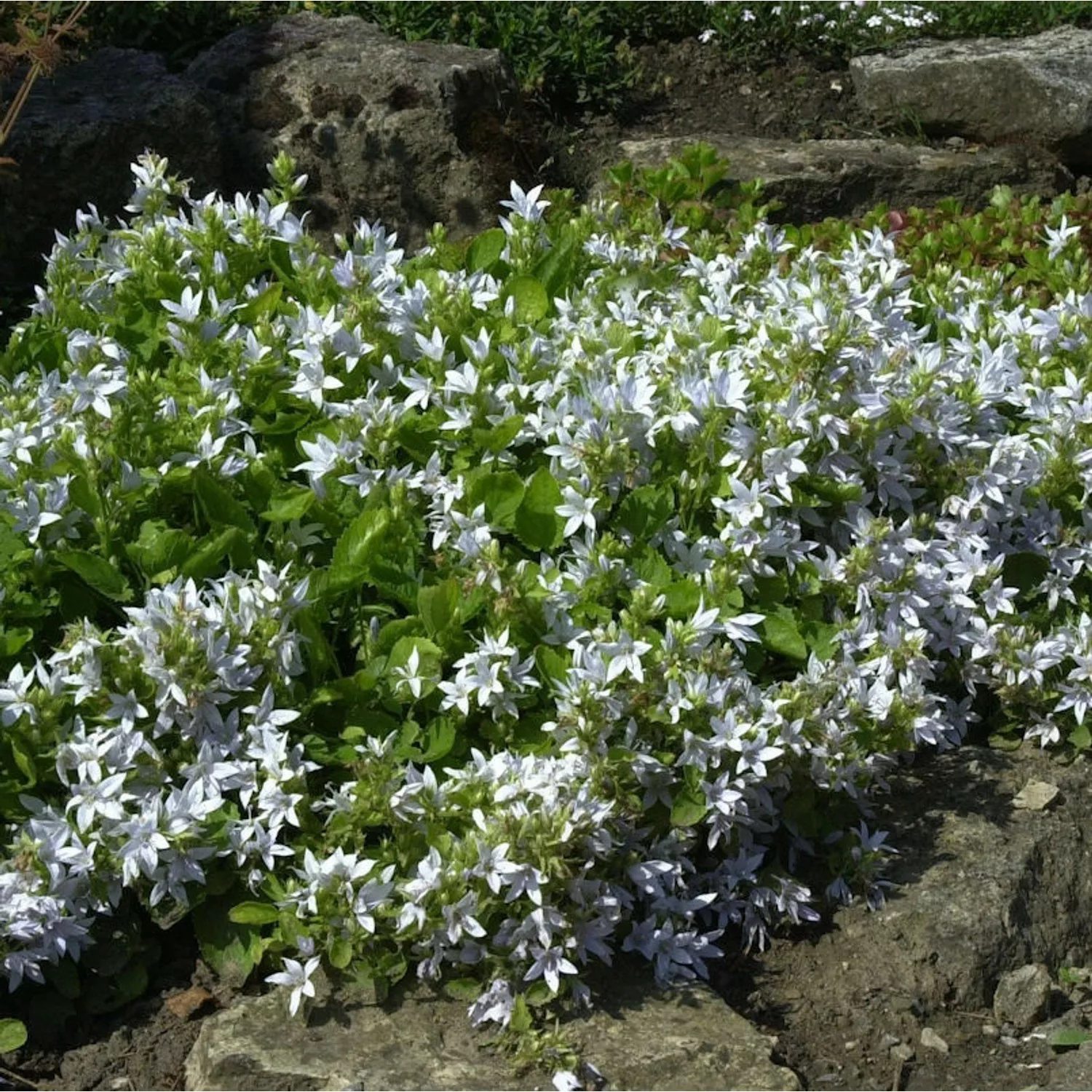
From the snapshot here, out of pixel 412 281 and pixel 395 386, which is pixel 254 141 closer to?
pixel 412 281

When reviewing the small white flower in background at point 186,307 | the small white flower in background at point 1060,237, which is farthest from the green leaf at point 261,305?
the small white flower in background at point 1060,237

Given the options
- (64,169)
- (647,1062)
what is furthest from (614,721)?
(64,169)

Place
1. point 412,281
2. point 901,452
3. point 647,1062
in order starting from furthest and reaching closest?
point 412,281 < point 901,452 < point 647,1062

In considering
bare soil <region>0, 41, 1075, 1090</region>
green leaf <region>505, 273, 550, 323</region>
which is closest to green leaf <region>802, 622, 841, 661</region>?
bare soil <region>0, 41, 1075, 1090</region>

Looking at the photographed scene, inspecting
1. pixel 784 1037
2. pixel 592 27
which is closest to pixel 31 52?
pixel 784 1037

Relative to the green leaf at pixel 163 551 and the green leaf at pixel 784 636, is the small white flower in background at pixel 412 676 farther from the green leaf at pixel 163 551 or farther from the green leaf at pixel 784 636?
the green leaf at pixel 784 636

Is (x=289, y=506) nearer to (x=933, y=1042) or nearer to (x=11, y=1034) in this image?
(x=11, y=1034)

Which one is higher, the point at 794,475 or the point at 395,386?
the point at 794,475
